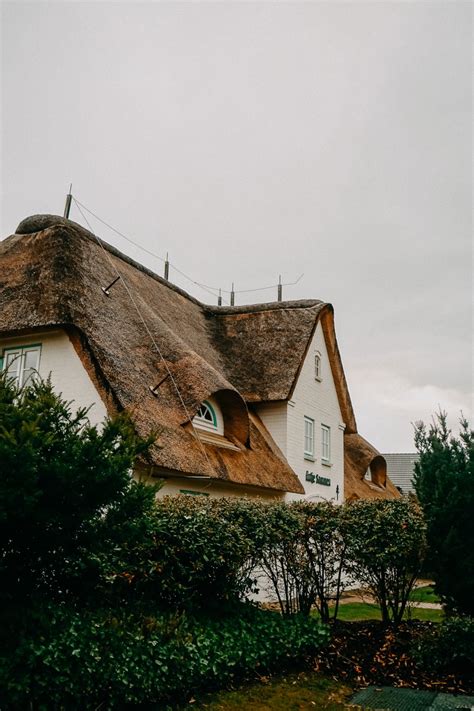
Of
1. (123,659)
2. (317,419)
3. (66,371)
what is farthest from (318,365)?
(123,659)

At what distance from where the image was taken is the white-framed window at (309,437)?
22.6 metres

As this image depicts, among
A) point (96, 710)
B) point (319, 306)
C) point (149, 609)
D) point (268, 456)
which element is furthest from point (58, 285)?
point (319, 306)

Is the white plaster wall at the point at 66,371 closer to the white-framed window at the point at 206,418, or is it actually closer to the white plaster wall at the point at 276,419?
the white-framed window at the point at 206,418

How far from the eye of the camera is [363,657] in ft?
30.2

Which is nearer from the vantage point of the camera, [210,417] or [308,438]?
[210,417]

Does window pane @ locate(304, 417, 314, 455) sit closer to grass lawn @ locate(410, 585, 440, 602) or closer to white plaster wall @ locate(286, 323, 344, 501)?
white plaster wall @ locate(286, 323, 344, 501)

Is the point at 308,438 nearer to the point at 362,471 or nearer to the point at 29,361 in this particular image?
the point at 362,471

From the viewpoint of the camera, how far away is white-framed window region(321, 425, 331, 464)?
24.2 m

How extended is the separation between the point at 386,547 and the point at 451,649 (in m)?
1.71

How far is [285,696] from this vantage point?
7.57m

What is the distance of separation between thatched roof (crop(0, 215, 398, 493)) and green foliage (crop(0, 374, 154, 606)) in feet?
16.8

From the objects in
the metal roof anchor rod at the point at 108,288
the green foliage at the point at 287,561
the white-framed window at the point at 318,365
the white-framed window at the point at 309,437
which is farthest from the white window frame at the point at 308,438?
the green foliage at the point at 287,561

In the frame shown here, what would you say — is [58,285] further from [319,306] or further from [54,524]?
[319,306]

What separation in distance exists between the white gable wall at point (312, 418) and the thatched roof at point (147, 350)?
731mm
